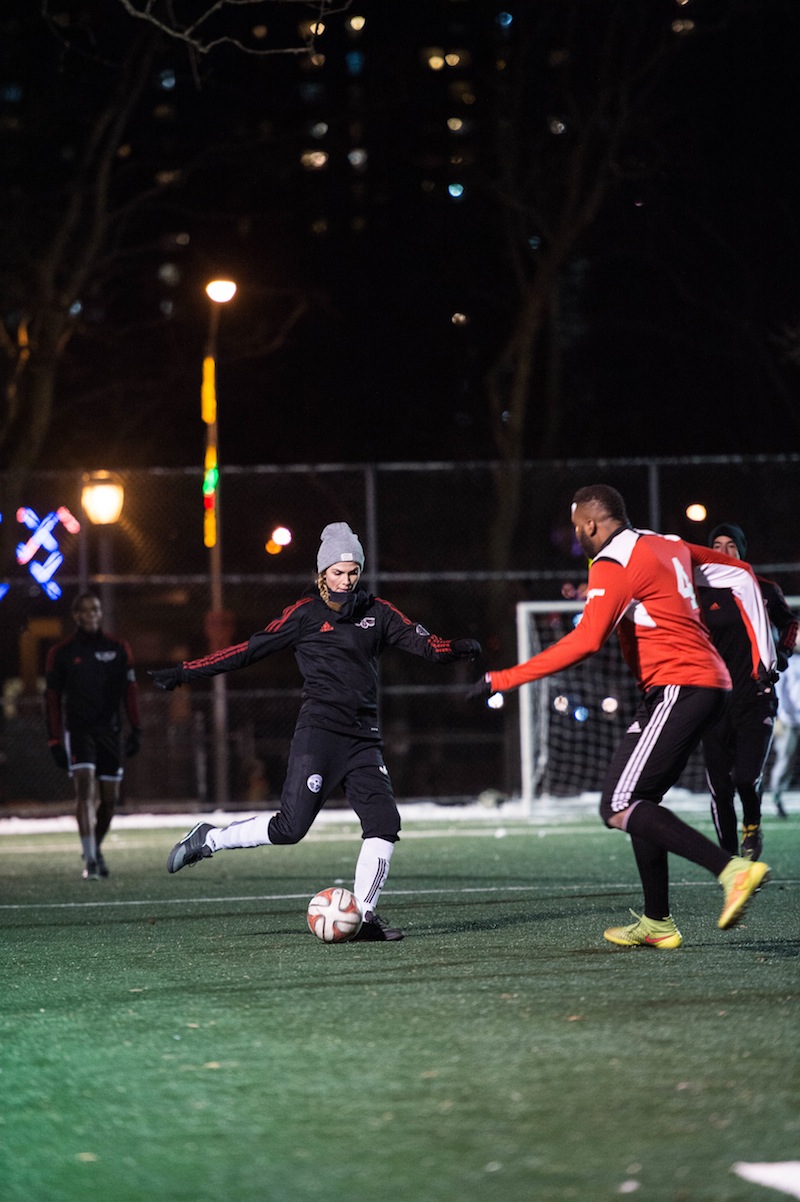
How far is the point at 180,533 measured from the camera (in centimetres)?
2566

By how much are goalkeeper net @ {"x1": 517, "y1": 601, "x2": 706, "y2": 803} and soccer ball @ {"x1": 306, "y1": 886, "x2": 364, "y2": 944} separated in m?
11.4

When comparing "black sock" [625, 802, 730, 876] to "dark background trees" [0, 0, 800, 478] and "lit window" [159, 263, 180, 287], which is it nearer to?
"dark background trees" [0, 0, 800, 478]

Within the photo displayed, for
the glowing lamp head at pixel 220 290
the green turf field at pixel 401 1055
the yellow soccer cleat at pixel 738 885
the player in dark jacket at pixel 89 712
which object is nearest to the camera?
the green turf field at pixel 401 1055

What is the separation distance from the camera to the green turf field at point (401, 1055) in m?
3.98

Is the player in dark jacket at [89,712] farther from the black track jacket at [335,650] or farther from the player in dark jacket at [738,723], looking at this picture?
the player in dark jacket at [738,723]

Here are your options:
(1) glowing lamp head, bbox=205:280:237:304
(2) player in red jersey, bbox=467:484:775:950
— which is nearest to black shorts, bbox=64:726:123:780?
(2) player in red jersey, bbox=467:484:775:950

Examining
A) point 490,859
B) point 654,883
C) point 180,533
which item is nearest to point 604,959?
point 654,883

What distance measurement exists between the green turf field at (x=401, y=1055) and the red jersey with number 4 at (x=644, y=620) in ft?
4.10

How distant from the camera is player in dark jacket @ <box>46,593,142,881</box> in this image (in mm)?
12539

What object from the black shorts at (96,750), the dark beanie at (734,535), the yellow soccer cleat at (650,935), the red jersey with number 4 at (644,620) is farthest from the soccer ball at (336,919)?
the black shorts at (96,750)

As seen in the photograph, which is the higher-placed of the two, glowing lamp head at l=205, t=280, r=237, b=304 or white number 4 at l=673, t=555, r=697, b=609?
glowing lamp head at l=205, t=280, r=237, b=304

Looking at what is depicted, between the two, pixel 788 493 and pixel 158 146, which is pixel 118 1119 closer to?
pixel 788 493

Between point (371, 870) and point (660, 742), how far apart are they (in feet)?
5.41

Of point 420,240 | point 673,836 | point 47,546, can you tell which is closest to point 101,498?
point 47,546
